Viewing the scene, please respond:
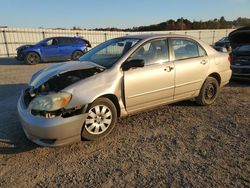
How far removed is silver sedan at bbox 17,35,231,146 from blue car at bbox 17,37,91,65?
10503 mm

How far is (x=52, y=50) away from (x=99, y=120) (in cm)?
1228

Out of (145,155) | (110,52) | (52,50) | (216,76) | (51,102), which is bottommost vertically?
(145,155)

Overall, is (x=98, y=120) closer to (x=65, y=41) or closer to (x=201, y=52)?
(x=201, y=52)

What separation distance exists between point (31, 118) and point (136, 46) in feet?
7.01

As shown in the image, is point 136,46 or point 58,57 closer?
point 136,46

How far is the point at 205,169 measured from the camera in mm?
3057

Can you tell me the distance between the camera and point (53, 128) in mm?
3322

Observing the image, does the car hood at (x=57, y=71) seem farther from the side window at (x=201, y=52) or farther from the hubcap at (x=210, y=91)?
the hubcap at (x=210, y=91)

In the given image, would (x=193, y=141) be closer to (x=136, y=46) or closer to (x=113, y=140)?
(x=113, y=140)

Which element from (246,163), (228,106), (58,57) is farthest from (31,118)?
(58,57)

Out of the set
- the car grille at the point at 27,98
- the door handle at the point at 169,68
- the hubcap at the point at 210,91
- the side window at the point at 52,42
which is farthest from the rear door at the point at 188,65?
the side window at the point at 52,42

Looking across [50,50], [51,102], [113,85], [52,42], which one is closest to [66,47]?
[52,42]

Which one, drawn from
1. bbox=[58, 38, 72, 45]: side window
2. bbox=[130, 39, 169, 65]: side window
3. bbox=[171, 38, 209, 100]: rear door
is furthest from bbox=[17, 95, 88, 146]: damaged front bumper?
bbox=[58, 38, 72, 45]: side window

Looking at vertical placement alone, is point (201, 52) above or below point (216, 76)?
above
